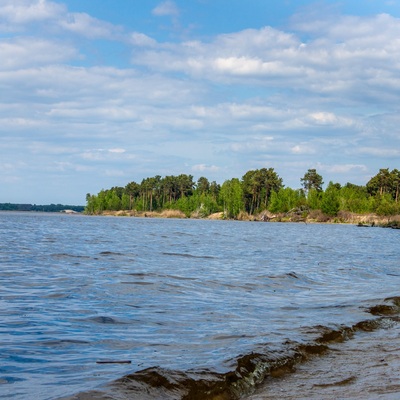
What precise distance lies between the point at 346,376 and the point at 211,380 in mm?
1955

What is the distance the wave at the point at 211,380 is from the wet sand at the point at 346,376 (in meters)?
0.21

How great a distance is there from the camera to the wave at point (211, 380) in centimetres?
702

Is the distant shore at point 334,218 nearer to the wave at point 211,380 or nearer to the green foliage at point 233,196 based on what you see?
the green foliage at point 233,196

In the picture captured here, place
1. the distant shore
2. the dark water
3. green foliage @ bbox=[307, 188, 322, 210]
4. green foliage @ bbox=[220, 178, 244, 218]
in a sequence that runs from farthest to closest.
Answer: green foliage @ bbox=[220, 178, 244, 218] → green foliage @ bbox=[307, 188, 322, 210] → the distant shore → the dark water

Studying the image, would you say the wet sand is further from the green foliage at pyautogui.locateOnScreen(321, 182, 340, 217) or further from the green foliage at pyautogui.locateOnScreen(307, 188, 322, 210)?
the green foliage at pyautogui.locateOnScreen(307, 188, 322, 210)

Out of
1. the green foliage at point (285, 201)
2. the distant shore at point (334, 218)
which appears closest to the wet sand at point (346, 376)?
the distant shore at point (334, 218)

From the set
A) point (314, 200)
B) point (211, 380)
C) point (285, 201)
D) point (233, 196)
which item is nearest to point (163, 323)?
point (211, 380)

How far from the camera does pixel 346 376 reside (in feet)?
Result: 25.4

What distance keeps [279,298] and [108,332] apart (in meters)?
7.13

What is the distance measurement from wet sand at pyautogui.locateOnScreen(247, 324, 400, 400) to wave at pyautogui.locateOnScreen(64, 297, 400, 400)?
0.70 ft

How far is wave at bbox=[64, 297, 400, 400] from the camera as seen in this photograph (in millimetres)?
7023

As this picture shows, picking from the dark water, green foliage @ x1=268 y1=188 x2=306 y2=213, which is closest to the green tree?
green foliage @ x1=268 y1=188 x2=306 y2=213

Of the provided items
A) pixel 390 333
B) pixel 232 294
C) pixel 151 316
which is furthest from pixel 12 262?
pixel 390 333

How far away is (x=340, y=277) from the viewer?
22.8 m
